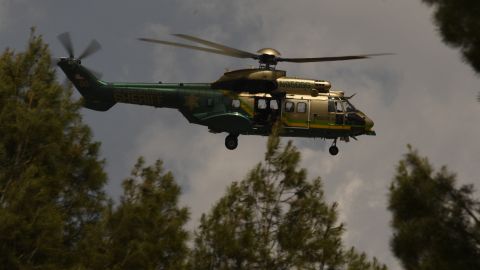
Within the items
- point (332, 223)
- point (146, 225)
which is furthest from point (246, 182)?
point (146, 225)

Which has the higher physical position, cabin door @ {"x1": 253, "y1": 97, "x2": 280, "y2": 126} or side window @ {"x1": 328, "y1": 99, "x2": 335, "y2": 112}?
side window @ {"x1": 328, "y1": 99, "x2": 335, "y2": 112}

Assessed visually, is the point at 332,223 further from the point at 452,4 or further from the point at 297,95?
the point at 297,95

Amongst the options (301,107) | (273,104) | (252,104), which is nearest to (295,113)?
(301,107)

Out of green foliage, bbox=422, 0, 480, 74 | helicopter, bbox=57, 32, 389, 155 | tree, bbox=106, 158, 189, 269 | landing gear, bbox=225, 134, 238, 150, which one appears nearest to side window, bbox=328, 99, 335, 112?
helicopter, bbox=57, 32, 389, 155

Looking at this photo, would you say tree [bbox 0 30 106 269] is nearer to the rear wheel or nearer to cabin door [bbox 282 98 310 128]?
cabin door [bbox 282 98 310 128]

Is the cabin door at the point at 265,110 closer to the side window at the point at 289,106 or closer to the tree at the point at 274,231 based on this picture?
the side window at the point at 289,106

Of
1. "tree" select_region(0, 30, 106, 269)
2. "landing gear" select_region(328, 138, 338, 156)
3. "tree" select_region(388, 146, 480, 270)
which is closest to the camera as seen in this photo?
"tree" select_region(388, 146, 480, 270)

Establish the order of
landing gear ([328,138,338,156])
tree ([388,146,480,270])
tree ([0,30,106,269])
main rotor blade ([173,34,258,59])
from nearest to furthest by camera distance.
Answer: tree ([388,146,480,270]) → tree ([0,30,106,269]) → main rotor blade ([173,34,258,59]) → landing gear ([328,138,338,156])

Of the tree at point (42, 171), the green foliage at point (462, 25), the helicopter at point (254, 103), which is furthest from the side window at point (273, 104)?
the green foliage at point (462, 25)

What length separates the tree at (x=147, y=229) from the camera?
2353 cm

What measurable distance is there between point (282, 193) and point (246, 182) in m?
1.01

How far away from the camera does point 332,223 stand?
20.6 meters

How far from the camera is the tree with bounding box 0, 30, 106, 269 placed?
848 inches

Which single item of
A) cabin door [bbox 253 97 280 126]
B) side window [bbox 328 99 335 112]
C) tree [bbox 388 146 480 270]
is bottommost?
tree [bbox 388 146 480 270]
